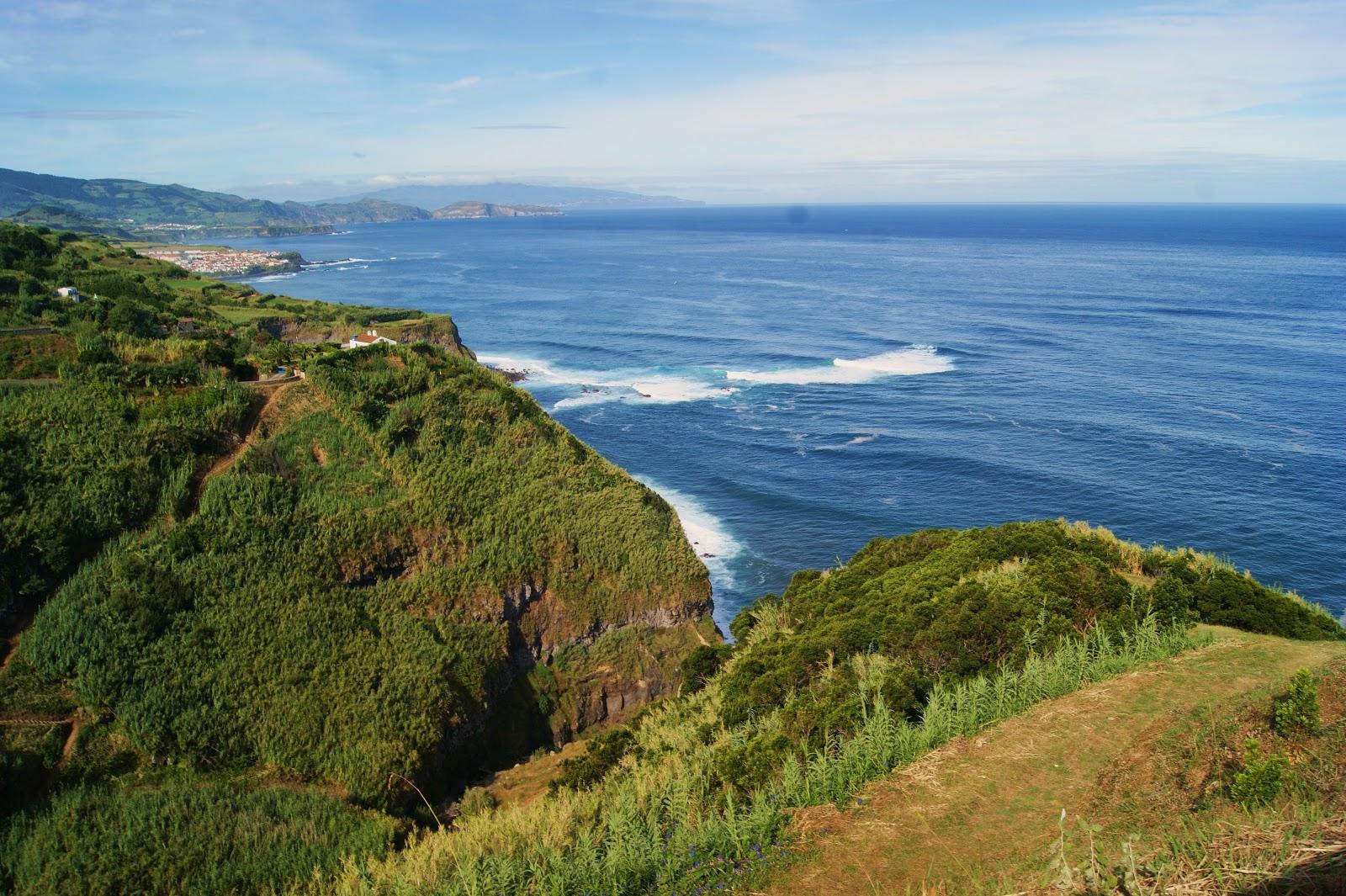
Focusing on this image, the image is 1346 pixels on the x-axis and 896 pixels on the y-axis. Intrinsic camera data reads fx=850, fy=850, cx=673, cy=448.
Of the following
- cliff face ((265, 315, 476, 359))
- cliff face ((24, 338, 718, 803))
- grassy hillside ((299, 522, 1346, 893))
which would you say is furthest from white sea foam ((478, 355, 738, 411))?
grassy hillside ((299, 522, 1346, 893))

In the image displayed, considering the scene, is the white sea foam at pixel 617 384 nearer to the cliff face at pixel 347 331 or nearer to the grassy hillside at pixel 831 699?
the cliff face at pixel 347 331

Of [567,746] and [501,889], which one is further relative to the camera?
[567,746]

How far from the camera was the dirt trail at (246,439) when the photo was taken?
26281 millimetres

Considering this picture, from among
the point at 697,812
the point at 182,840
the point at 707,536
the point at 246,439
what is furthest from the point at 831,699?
the point at 707,536

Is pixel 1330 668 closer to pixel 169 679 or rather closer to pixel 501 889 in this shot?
pixel 501 889

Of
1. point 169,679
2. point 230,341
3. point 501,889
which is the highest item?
point 230,341

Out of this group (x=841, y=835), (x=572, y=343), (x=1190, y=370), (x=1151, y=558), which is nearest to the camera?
(x=841, y=835)

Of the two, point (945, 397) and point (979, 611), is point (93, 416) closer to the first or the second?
point (979, 611)

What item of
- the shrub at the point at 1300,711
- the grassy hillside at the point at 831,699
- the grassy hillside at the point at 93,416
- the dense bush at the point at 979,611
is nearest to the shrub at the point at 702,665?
the grassy hillside at the point at 831,699

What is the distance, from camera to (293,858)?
16938mm

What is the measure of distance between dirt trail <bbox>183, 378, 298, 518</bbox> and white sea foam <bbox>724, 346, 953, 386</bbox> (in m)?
45.3

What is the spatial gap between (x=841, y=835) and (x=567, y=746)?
1562cm

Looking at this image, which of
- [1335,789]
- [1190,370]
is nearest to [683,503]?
[1335,789]

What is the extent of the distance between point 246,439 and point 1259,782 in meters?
28.6
